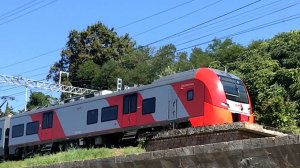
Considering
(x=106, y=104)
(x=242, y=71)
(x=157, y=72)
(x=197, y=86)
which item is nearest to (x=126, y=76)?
(x=157, y=72)

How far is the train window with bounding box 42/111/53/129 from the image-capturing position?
24487mm

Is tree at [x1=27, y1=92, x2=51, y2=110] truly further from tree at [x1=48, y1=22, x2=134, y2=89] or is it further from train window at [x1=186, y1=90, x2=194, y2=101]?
train window at [x1=186, y1=90, x2=194, y2=101]

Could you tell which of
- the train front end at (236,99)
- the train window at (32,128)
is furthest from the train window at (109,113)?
the train window at (32,128)

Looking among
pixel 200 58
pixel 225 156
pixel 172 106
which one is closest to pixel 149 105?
pixel 172 106

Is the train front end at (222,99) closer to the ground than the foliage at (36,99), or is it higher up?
closer to the ground

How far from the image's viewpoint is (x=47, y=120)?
80.9 feet

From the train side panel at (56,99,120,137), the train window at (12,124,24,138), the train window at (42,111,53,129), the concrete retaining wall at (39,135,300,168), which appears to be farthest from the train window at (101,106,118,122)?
the concrete retaining wall at (39,135,300,168)

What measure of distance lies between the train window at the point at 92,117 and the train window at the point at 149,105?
298 centimetres

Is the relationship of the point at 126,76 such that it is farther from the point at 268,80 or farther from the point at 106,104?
the point at 106,104

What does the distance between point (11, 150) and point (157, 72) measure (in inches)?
994

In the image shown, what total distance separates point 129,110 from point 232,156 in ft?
45.0

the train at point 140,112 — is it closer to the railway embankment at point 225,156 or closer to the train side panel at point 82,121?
the train side panel at point 82,121

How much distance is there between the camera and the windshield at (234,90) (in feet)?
62.4

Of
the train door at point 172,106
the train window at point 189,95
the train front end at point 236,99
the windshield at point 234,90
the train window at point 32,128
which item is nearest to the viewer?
the train window at point 189,95
